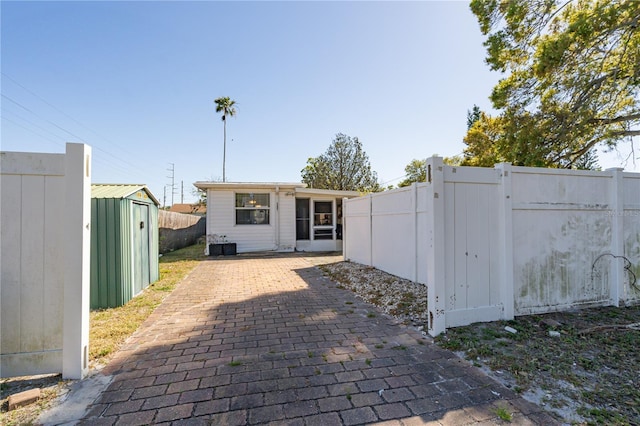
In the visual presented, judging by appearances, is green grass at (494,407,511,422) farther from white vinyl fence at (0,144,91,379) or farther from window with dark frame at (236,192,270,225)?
window with dark frame at (236,192,270,225)

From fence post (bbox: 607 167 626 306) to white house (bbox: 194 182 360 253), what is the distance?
9.18 metres

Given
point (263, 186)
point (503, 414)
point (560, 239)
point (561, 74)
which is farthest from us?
point (263, 186)

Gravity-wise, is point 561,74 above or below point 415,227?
above

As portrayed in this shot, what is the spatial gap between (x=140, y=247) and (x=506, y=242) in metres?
6.07

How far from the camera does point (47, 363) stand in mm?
2385

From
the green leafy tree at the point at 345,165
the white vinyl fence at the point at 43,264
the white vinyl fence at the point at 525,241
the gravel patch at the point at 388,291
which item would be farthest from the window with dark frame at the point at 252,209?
the green leafy tree at the point at 345,165

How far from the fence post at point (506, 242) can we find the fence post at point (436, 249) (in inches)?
38.1

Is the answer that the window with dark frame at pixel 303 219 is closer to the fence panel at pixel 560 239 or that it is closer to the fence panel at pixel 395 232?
the fence panel at pixel 395 232

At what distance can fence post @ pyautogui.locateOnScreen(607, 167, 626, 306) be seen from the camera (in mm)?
4176

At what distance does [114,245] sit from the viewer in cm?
433

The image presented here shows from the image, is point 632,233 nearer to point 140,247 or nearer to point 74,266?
point 74,266

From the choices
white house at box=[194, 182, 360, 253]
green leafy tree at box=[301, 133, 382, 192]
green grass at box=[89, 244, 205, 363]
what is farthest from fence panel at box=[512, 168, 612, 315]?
green leafy tree at box=[301, 133, 382, 192]

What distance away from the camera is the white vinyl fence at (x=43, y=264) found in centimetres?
233

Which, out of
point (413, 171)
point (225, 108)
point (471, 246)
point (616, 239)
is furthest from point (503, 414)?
point (225, 108)
